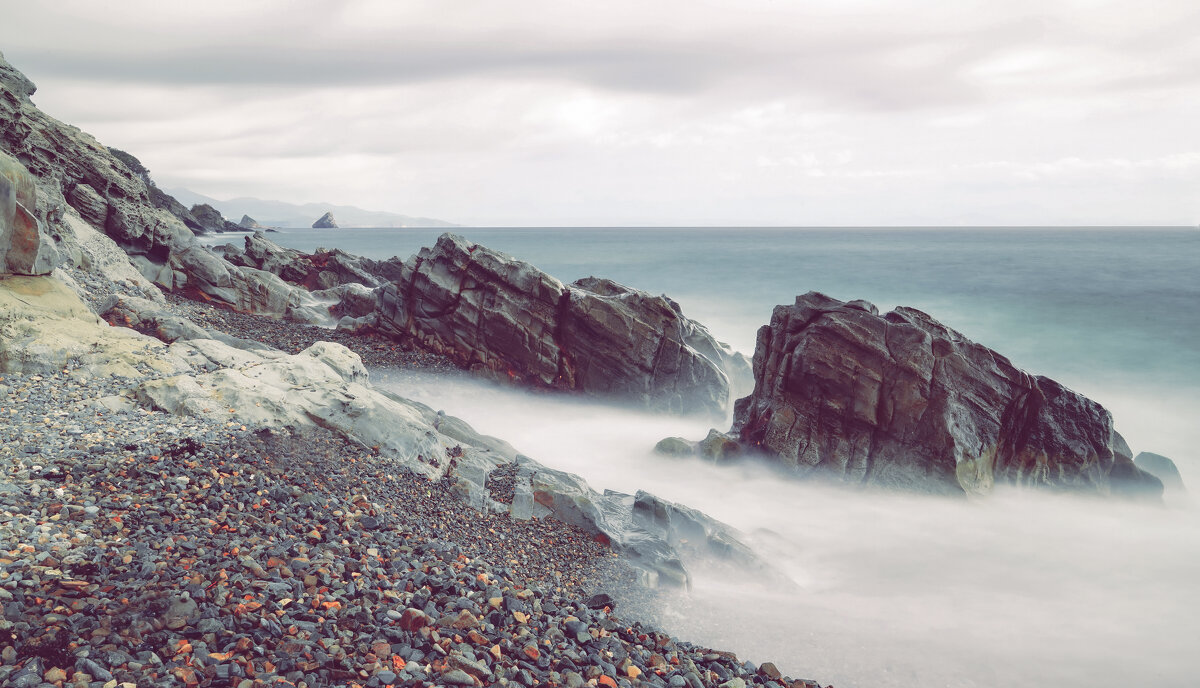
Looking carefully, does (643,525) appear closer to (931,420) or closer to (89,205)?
(931,420)

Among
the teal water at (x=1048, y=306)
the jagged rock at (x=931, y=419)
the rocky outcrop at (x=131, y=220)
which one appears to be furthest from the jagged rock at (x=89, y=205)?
the teal water at (x=1048, y=306)

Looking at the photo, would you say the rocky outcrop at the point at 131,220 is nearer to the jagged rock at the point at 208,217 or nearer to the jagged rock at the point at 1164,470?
the jagged rock at the point at 1164,470

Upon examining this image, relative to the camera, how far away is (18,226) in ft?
43.6

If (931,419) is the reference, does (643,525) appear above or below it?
below

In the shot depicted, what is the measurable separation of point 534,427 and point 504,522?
11.0 metres

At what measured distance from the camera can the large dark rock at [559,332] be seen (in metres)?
25.6

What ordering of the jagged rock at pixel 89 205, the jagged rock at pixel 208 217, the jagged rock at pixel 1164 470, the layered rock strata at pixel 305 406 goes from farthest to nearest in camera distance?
the jagged rock at pixel 208 217, the jagged rock at pixel 89 205, the jagged rock at pixel 1164 470, the layered rock strata at pixel 305 406

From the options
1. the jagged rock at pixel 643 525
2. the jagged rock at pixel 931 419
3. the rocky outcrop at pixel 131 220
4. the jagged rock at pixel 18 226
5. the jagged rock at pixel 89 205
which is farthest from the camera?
the jagged rock at pixel 89 205

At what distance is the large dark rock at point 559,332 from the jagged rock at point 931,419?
23.3ft

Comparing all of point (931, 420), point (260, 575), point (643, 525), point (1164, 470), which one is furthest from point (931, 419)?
point (260, 575)

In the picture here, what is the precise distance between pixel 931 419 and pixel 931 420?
1.1 inches

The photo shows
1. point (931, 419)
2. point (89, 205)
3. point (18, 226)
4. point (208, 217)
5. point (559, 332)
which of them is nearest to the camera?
point (18, 226)

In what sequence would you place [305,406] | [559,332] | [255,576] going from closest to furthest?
[255,576], [305,406], [559,332]

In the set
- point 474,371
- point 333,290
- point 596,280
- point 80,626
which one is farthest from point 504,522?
point 333,290
